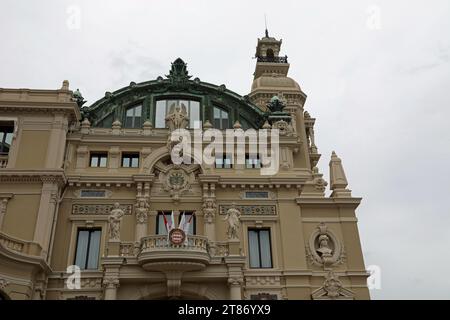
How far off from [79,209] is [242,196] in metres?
10.7

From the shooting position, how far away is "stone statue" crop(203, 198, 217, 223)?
28466 millimetres

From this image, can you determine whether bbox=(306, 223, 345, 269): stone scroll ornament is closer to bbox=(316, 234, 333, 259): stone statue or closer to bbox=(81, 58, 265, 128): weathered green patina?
bbox=(316, 234, 333, 259): stone statue

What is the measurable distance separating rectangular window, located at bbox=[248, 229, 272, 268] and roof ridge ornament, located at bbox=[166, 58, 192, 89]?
525 inches

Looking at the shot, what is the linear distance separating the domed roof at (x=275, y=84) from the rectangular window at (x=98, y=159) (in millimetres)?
15471

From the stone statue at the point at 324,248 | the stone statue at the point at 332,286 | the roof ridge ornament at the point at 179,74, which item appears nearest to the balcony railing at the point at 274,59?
the roof ridge ornament at the point at 179,74

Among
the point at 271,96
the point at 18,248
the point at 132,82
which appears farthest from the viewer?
the point at 271,96

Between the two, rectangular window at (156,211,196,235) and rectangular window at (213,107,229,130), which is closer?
rectangular window at (156,211,196,235)

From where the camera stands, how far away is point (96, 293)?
2570 cm

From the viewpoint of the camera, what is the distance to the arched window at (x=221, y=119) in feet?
111

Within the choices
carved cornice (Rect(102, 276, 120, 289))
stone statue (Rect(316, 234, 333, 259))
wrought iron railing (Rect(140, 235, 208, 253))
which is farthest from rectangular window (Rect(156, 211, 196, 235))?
stone statue (Rect(316, 234, 333, 259))

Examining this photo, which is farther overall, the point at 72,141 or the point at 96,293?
the point at 72,141
